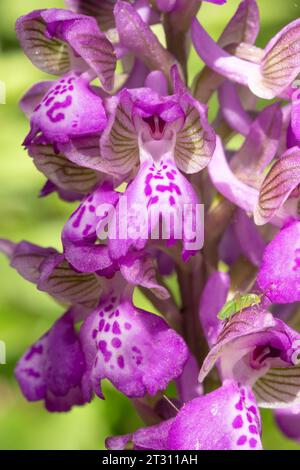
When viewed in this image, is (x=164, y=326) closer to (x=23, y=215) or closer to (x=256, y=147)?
(x=256, y=147)

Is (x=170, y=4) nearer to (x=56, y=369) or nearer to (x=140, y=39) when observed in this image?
(x=140, y=39)

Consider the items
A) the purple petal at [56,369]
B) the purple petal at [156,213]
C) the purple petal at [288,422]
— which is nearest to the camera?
the purple petal at [156,213]

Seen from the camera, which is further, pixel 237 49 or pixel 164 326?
pixel 237 49

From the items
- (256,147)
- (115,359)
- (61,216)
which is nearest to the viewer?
(115,359)

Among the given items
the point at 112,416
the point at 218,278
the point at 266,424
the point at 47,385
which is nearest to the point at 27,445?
the point at 112,416

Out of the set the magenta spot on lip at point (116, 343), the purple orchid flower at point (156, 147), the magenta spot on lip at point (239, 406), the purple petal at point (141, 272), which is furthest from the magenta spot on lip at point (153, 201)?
the magenta spot on lip at point (239, 406)

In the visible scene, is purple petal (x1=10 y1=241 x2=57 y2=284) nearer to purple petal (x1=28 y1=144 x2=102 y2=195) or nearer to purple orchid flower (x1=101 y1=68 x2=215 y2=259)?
purple petal (x1=28 y1=144 x2=102 y2=195)

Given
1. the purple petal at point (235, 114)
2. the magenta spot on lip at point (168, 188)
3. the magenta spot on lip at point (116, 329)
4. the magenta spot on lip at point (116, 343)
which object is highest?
the magenta spot on lip at point (168, 188)

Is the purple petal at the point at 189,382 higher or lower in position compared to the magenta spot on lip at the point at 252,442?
Result: lower

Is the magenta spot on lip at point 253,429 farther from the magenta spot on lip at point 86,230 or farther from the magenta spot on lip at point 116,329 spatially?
the magenta spot on lip at point 86,230
